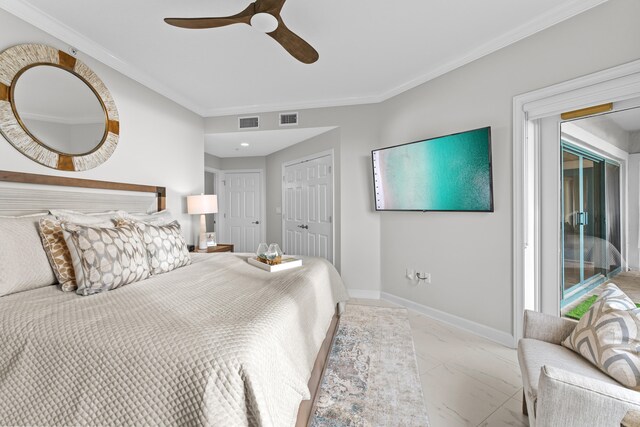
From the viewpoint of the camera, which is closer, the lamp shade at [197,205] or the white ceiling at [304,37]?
the white ceiling at [304,37]

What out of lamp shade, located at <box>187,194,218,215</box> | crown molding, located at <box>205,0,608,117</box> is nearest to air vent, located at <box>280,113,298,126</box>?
crown molding, located at <box>205,0,608,117</box>

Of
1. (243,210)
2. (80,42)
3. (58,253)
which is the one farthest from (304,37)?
(243,210)

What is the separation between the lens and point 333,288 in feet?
7.64

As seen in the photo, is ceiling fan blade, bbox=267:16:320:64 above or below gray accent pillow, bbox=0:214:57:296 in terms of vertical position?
above

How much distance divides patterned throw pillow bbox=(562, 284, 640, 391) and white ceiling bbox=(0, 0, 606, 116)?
6.43 ft

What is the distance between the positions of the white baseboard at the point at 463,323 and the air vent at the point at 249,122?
2.85 m

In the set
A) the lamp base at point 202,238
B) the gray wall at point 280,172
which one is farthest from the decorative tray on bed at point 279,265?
the gray wall at point 280,172

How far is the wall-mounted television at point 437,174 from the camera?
2.40m

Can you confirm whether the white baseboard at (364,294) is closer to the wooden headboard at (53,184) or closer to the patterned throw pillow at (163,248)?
the patterned throw pillow at (163,248)

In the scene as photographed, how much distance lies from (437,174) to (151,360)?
264cm

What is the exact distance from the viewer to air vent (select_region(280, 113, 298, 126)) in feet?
12.0

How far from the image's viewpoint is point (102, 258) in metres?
1.59

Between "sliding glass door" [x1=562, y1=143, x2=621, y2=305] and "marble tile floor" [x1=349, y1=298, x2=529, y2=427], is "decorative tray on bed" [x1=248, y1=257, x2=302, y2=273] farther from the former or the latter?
"sliding glass door" [x1=562, y1=143, x2=621, y2=305]

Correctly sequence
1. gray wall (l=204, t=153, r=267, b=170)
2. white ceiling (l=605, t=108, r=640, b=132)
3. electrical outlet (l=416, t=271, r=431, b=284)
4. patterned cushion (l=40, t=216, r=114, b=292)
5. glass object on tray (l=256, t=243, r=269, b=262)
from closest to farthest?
patterned cushion (l=40, t=216, r=114, b=292)
white ceiling (l=605, t=108, r=640, b=132)
glass object on tray (l=256, t=243, r=269, b=262)
electrical outlet (l=416, t=271, r=431, b=284)
gray wall (l=204, t=153, r=267, b=170)
